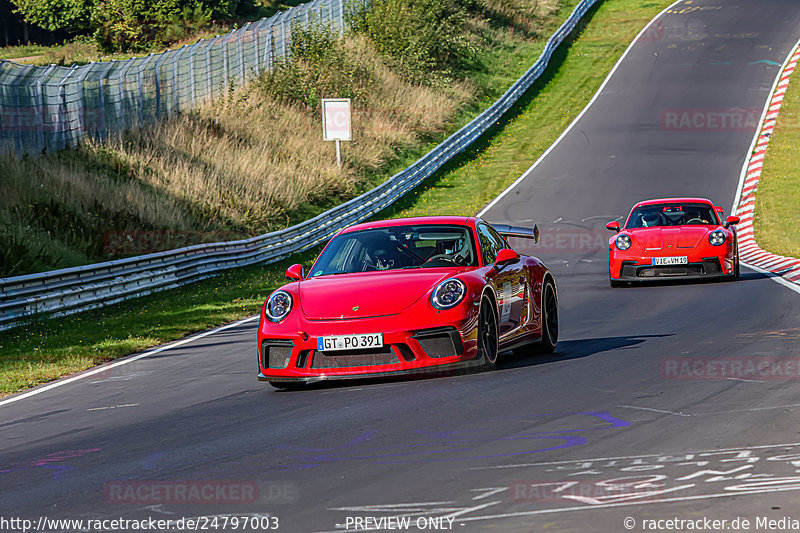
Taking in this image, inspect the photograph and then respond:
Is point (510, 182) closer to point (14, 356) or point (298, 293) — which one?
point (14, 356)

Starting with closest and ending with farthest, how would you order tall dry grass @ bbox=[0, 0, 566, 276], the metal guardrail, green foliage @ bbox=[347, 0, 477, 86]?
the metal guardrail, tall dry grass @ bbox=[0, 0, 566, 276], green foliage @ bbox=[347, 0, 477, 86]

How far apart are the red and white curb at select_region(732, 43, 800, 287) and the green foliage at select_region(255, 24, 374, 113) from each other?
55.6 ft

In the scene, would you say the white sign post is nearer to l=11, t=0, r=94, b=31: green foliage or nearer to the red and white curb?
the red and white curb

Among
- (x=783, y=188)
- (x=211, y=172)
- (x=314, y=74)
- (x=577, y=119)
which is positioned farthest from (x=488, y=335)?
(x=577, y=119)

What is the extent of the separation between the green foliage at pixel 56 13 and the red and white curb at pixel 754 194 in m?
39.2

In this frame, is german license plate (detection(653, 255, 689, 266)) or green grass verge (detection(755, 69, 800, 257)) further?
green grass verge (detection(755, 69, 800, 257))

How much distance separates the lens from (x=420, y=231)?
10336 mm

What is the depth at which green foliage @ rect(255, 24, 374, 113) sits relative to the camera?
44.8 meters

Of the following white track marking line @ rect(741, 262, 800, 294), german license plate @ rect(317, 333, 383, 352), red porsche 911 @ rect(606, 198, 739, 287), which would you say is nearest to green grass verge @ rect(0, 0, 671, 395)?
german license plate @ rect(317, 333, 383, 352)

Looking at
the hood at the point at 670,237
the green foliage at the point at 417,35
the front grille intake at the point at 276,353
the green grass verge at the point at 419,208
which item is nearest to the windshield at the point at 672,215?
the hood at the point at 670,237

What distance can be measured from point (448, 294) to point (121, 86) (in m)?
25.8

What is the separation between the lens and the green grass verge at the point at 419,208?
14.0 m
